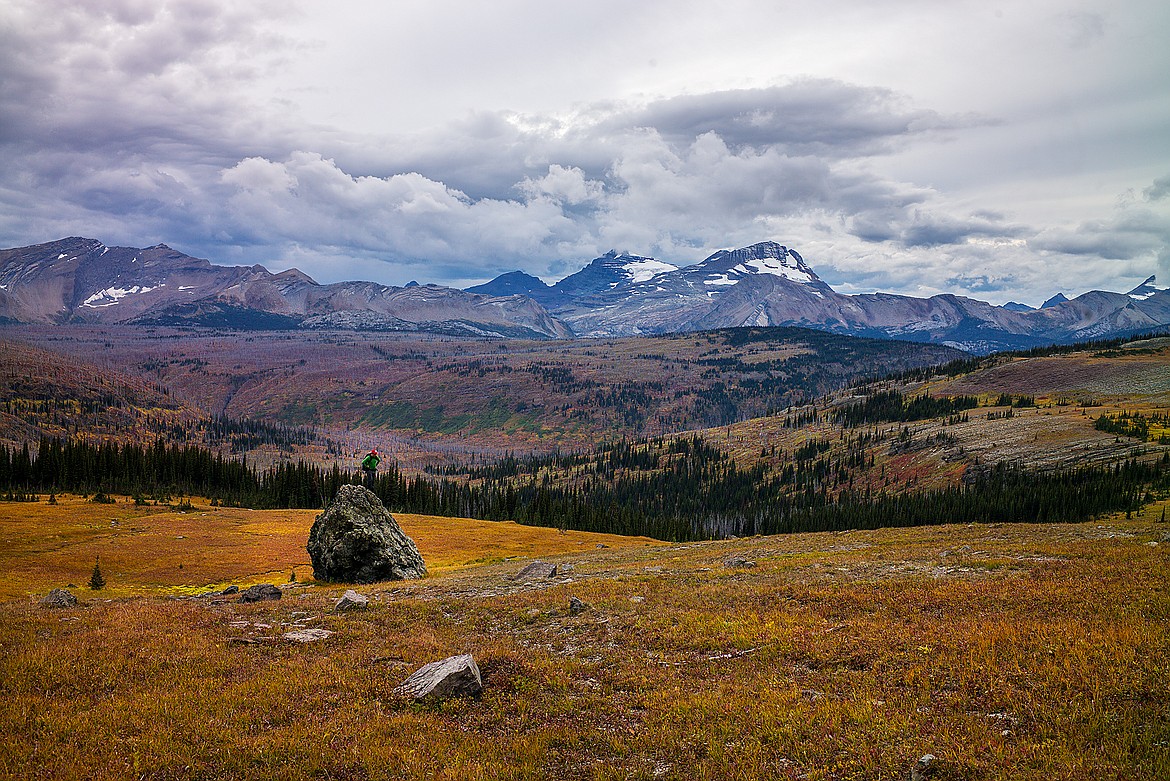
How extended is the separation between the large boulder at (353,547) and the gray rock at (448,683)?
31.5 m

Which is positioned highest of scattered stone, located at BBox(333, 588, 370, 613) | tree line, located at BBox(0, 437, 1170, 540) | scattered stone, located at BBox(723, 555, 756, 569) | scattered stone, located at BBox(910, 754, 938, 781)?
scattered stone, located at BBox(910, 754, 938, 781)

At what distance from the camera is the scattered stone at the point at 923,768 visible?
10.5 m

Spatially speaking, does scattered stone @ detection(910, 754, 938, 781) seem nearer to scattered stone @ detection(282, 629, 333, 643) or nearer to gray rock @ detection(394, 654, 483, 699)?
gray rock @ detection(394, 654, 483, 699)

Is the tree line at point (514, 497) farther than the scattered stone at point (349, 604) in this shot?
Yes

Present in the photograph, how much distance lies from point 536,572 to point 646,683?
27.4 meters

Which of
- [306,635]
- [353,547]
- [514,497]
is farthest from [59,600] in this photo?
[514,497]

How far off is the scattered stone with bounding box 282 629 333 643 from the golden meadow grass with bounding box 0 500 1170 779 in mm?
600

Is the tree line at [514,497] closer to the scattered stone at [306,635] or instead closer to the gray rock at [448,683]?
the scattered stone at [306,635]

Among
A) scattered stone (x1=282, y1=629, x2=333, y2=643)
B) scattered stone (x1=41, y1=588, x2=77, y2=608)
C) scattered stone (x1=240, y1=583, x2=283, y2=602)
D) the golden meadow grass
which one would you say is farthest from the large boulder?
scattered stone (x1=282, y1=629, x2=333, y2=643)

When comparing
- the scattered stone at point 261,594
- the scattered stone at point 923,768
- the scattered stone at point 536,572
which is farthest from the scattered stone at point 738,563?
the scattered stone at point 923,768

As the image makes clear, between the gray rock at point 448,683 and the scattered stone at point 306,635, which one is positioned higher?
the gray rock at point 448,683

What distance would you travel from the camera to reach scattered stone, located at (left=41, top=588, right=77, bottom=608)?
28347mm

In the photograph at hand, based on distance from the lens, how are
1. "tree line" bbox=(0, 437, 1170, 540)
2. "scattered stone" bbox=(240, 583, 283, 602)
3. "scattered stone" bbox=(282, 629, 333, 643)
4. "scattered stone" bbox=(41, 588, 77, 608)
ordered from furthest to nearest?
"tree line" bbox=(0, 437, 1170, 540) < "scattered stone" bbox=(240, 583, 283, 602) < "scattered stone" bbox=(41, 588, 77, 608) < "scattered stone" bbox=(282, 629, 333, 643)

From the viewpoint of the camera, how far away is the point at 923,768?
1067cm
